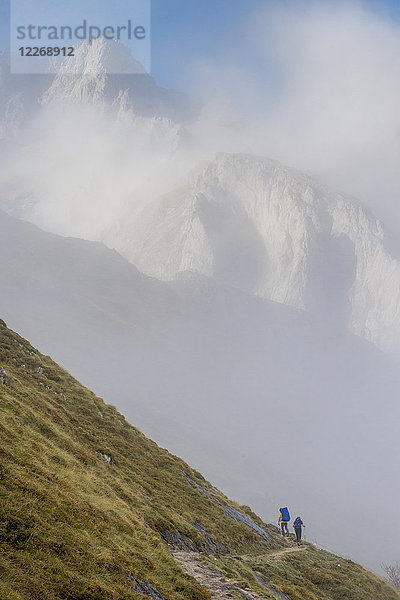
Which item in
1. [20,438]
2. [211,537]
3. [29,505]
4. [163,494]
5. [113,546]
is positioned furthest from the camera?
[163,494]

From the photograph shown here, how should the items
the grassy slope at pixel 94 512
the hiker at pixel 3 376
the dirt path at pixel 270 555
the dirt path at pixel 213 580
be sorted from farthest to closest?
the dirt path at pixel 270 555 → the hiker at pixel 3 376 → the dirt path at pixel 213 580 → the grassy slope at pixel 94 512

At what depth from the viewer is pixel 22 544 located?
368 inches

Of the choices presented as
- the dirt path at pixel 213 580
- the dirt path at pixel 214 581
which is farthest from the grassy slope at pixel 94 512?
the dirt path at pixel 213 580

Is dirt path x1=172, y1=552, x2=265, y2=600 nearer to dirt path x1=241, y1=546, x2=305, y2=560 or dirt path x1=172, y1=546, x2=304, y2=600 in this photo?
dirt path x1=172, y1=546, x2=304, y2=600

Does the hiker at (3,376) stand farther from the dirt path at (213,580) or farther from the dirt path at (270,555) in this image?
the dirt path at (270,555)

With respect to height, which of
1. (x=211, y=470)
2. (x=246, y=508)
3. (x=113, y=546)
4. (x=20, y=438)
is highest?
(x=20, y=438)

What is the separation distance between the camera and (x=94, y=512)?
13.2 meters

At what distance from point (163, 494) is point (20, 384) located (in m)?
9.93

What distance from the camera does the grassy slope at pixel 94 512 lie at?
9453 mm

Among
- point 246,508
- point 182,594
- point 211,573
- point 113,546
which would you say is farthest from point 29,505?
point 246,508

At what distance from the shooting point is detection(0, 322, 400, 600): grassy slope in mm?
9453

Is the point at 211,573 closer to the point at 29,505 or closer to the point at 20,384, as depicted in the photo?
the point at 29,505

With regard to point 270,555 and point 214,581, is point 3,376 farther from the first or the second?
point 270,555

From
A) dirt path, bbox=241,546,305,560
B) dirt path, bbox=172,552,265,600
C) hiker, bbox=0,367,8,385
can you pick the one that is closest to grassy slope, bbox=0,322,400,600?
hiker, bbox=0,367,8,385
